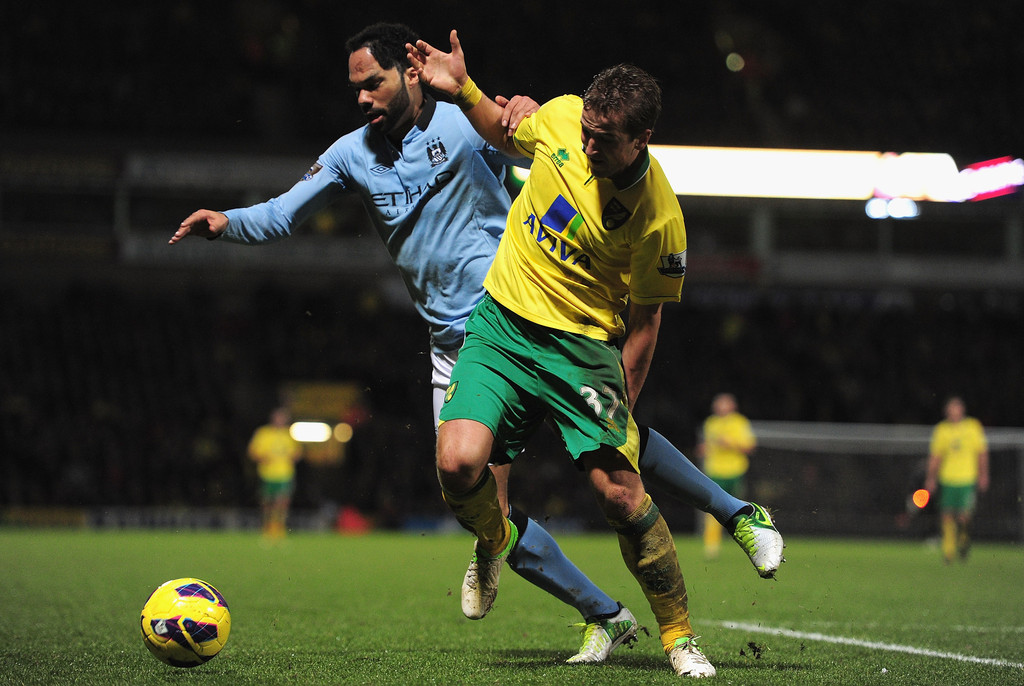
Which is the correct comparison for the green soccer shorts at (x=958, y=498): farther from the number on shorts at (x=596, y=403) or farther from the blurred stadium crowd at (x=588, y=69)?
the number on shorts at (x=596, y=403)

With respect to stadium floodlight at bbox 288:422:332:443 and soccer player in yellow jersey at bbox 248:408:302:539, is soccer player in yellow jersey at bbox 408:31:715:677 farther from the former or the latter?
stadium floodlight at bbox 288:422:332:443

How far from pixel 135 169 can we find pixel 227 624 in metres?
17.1

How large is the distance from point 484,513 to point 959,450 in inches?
469

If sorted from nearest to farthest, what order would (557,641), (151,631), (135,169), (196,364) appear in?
(151,631), (557,641), (135,169), (196,364)

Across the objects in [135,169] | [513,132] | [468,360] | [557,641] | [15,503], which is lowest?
[15,503]

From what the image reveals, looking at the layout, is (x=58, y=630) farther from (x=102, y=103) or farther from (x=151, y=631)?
(x=102, y=103)

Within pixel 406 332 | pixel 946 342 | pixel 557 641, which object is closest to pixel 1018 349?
pixel 946 342

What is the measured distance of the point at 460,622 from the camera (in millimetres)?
6059

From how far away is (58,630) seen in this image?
5.29 m

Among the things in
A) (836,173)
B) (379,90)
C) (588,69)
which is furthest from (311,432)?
(379,90)

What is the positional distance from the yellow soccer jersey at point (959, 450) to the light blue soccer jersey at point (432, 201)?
37.0ft

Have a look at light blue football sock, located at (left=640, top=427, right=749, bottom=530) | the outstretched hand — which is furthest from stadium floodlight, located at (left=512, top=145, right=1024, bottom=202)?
the outstretched hand

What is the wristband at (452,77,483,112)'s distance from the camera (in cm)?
396

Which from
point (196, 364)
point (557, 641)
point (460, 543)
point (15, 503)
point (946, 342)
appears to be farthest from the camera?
point (946, 342)
